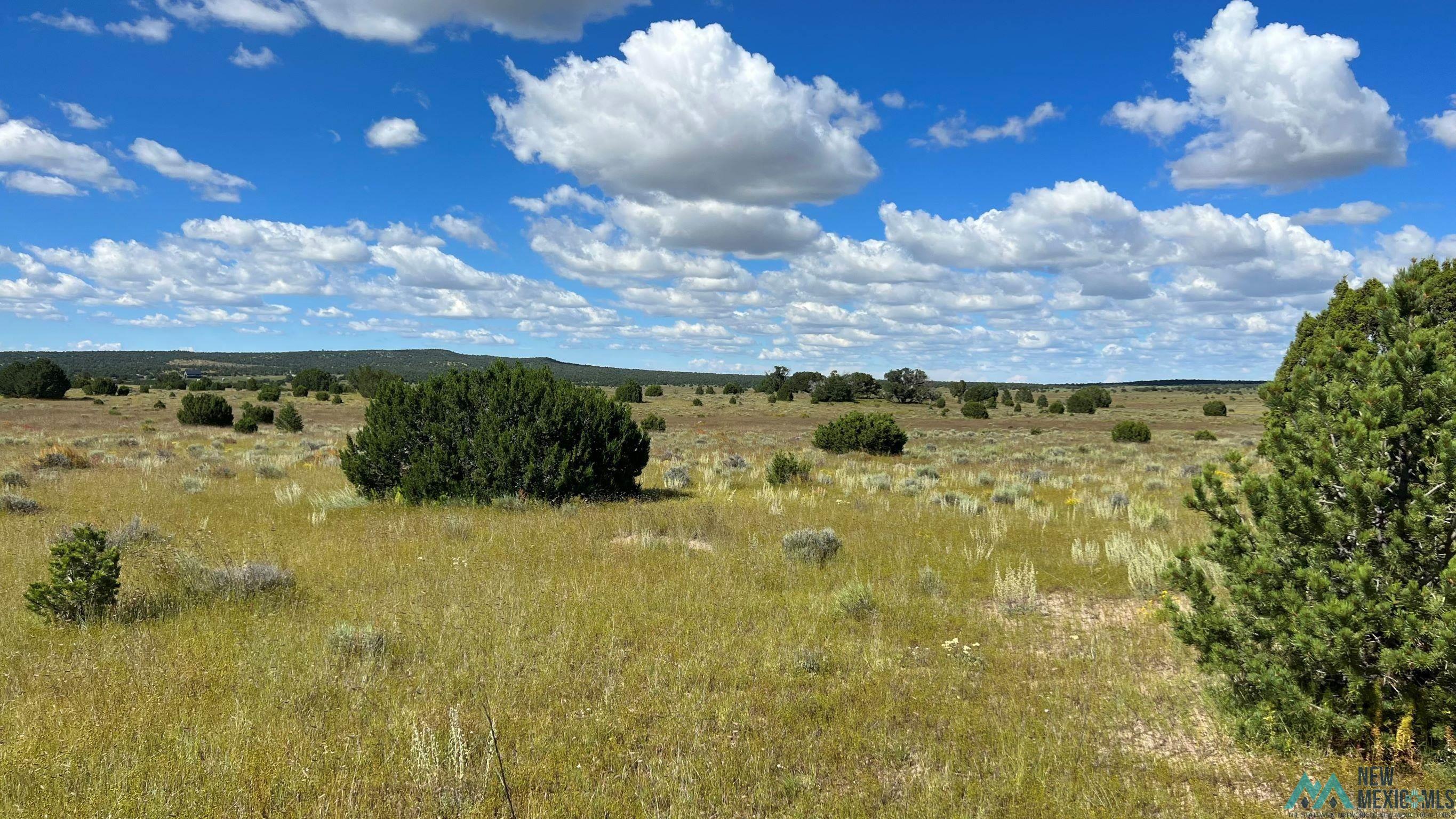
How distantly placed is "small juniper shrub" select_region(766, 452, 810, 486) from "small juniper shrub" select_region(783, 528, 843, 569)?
6.58 m

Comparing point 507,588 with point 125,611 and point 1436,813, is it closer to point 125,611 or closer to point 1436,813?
point 125,611

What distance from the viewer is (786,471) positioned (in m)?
16.2

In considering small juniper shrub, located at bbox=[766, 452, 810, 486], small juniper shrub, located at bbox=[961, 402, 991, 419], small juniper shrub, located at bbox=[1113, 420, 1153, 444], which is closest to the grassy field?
small juniper shrub, located at bbox=[766, 452, 810, 486]

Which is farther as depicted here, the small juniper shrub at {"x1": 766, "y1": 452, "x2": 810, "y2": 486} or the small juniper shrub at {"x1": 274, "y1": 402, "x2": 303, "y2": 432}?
the small juniper shrub at {"x1": 274, "y1": 402, "x2": 303, "y2": 432}

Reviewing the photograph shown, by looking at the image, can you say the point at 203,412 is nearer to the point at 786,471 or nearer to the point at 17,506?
the point at 17,506

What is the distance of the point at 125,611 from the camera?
5.97m

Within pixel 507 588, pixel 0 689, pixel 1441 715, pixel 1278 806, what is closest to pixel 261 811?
pixel 0 689

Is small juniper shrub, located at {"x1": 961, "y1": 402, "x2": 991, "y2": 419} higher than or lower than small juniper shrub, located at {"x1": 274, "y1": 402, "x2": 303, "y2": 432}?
higher

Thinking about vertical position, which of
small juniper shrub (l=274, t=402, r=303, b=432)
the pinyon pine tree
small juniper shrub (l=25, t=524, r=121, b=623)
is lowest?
small juniper shrub (l=274, t=402, r=303, b=432)

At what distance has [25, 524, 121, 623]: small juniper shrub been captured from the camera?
5.63 m

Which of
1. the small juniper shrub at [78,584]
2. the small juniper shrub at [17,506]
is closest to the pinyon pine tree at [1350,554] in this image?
the small juniper shrub at [78,584]

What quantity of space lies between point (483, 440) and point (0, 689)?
802 centimetres

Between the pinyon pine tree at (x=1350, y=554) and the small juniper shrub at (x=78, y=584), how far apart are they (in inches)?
320

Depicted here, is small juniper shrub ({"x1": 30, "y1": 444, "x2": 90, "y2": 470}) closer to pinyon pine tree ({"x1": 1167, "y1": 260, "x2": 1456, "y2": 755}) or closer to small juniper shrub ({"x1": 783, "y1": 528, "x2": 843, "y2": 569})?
small juniper shrub ({"x1": 783, "y1": 528, "x2": 843, "y2": 569})
